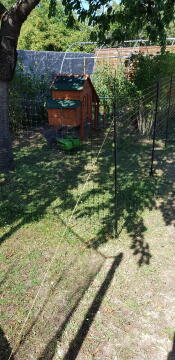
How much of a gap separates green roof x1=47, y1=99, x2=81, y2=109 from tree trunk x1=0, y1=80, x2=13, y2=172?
1880 millimetres

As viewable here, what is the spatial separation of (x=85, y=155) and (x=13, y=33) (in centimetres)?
352

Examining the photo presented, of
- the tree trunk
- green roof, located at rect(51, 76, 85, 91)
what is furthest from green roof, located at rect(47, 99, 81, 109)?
the tree trunk

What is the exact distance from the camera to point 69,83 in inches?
342

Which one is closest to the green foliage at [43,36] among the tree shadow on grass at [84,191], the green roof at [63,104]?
the green roof at [63,104]

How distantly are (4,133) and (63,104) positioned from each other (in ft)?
7.34

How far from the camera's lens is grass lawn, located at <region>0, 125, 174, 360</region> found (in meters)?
3.41

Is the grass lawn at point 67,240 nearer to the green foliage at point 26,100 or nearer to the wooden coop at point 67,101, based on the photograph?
the wooden coop at point 67,101

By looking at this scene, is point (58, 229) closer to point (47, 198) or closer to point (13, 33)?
point (47, 198)

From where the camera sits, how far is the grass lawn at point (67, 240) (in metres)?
3.41

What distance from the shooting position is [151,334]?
3.31 meters

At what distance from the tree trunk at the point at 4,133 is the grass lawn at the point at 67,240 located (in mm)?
310

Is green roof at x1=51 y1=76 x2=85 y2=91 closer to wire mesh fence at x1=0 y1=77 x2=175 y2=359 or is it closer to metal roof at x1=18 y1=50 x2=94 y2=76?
wire mesh fence at x1=0 y1=77 x2=175 y2=359

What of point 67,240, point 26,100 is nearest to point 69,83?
point 26,100

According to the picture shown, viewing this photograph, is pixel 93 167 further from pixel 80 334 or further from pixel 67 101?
pixel 80 334
